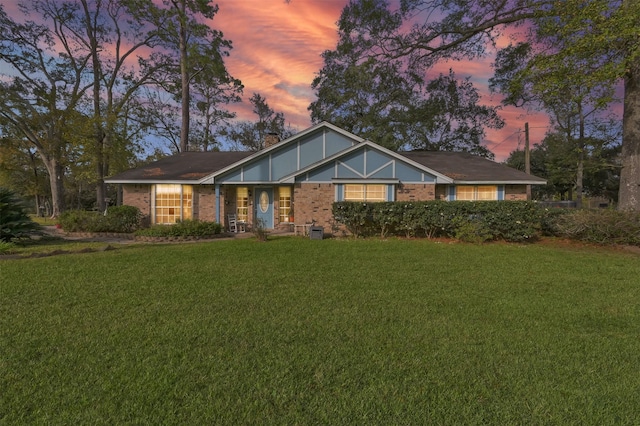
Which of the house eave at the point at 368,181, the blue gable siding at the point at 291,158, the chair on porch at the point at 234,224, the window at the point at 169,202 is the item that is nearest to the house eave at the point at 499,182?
the house eave at the point at 368,181

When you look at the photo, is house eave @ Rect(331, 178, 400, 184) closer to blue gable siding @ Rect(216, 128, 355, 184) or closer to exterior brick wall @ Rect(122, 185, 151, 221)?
blue gable siding @ Rect(216, 128, 355, 184)

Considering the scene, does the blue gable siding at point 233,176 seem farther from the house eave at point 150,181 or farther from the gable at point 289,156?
the house eave at point 150,181

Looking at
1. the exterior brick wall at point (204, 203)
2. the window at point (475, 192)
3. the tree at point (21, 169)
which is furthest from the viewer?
the tree at point (21, 169)

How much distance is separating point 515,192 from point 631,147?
4397 mm

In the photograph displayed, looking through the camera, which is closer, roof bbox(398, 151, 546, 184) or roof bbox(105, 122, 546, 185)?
roof bbox(105, 122, 546, 185)

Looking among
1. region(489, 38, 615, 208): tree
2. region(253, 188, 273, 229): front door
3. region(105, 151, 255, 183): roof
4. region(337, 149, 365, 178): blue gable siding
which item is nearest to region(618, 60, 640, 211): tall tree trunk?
region(489, 38, 615, 208): tree

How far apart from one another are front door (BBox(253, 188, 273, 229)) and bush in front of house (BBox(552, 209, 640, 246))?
12.7 meters

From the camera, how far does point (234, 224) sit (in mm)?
16328

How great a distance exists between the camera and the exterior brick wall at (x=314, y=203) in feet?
48.0

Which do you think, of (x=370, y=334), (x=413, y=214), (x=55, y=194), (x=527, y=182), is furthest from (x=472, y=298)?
(x=55, y=194)

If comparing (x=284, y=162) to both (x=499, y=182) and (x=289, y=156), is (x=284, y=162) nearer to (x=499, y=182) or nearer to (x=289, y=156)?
(x=289, y=156)

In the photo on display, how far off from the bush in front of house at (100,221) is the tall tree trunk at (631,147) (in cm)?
2039

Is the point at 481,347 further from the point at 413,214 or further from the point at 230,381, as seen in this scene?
the point at 413,214

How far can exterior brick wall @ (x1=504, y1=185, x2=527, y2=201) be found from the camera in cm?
1551
